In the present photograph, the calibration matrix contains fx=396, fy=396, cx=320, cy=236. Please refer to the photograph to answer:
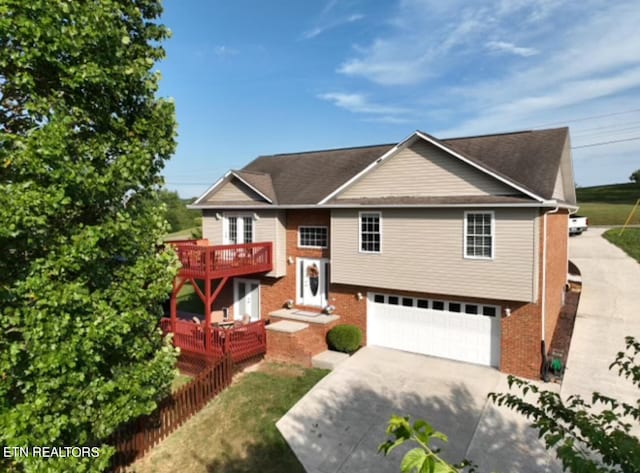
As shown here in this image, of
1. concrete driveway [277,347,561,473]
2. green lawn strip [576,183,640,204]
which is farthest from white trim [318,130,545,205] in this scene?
green lawn strip [576,183,640,204]

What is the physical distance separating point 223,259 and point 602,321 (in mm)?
15518

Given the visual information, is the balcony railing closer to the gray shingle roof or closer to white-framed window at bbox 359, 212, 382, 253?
the gray shingle roof

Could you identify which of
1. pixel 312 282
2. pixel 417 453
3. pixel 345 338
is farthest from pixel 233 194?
pixel 417 453

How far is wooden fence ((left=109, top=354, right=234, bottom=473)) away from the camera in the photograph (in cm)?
901

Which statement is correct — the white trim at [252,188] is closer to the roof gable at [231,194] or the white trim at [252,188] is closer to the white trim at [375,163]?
the roof gable at [231,194]

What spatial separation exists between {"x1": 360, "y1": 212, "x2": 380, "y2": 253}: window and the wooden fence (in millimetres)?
6421

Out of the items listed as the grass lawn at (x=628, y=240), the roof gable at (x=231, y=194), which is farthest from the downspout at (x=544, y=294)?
the grass lawn at (x=628, y=240)

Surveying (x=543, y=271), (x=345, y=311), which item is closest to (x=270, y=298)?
(x=345, y=311)

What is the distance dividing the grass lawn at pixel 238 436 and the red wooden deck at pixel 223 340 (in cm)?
118

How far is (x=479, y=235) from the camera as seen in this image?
12.8 metres

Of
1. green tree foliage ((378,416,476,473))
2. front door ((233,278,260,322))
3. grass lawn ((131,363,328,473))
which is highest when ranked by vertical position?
green tree foliage ((378,416,476,473))

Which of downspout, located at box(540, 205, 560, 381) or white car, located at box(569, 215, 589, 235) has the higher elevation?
white car, located at box(569, 215, 589, 235)

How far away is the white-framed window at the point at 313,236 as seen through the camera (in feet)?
54.9

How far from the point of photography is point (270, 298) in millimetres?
17891
